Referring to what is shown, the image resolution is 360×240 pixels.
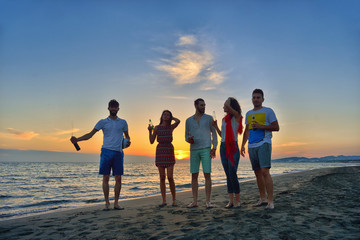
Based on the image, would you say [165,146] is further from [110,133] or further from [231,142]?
[231,142]

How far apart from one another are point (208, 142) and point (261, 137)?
3.93 feet

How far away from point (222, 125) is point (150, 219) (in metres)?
2.33

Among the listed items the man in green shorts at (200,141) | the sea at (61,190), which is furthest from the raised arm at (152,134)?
the sea at (61,190)

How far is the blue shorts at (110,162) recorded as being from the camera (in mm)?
5434

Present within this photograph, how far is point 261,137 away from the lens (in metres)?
4.60

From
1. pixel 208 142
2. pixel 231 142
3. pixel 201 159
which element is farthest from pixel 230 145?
pixel 201 159

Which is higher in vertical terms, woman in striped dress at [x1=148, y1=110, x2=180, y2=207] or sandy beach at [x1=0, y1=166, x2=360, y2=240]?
woman in striped dress at [x1=148, y1=110, x2=180, y2=207]

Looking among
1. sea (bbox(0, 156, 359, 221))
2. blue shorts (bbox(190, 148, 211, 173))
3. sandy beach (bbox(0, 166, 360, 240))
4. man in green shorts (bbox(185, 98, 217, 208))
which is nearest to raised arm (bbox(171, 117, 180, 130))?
man in green shorts (bbox(185, 98, 217, 208))

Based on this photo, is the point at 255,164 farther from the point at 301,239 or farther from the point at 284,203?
the point at 301,239

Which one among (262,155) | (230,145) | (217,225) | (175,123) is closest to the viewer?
(217,225)

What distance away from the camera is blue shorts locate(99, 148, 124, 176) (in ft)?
17.8

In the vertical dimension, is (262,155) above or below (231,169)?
above

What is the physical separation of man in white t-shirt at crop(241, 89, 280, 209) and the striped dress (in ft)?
5.97

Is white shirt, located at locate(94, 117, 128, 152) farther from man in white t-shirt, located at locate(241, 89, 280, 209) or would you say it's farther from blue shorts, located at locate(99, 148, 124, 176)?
man in white t-shirt, located at locate(241, 89, 280, 209)
